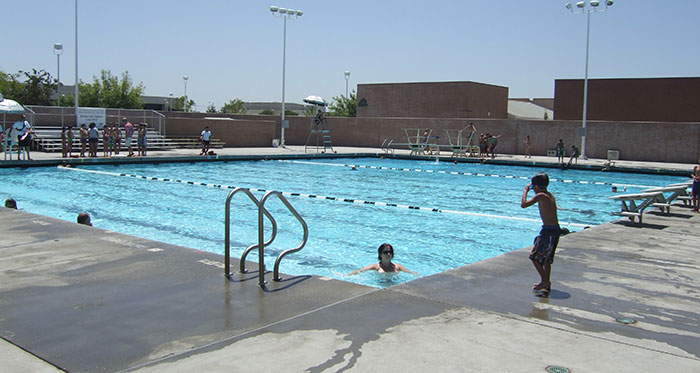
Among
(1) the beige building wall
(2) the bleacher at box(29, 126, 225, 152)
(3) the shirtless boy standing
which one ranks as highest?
(1) the beige building wall

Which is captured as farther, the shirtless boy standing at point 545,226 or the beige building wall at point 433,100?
the beige building wall at point 433,100

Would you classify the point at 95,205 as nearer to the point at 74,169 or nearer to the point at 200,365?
the point at 74,169

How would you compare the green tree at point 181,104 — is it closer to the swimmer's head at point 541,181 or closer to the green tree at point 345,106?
the green tree at point 345,106

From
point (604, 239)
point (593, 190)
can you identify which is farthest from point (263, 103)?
point (604, 239)

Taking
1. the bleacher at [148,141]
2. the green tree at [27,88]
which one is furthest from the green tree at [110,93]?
the bleacher at [148,141]

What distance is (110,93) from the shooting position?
59.3m

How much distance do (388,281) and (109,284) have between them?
361 centimetres

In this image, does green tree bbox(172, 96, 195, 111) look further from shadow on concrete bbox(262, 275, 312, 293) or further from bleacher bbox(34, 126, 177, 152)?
shadow on concrete bbox(262, 275, 312, 293)

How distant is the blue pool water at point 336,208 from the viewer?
1082 centimetres

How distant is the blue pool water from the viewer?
10820 millimetres

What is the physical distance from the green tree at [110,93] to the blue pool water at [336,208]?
39.1 metres

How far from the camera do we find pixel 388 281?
8109 mm

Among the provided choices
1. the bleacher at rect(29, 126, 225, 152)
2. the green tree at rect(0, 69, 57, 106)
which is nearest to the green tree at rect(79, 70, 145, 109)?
the green tree at rect(0, 69, 57, 106)

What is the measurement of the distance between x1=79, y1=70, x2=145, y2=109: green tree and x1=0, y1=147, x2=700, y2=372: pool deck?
5580 cm
